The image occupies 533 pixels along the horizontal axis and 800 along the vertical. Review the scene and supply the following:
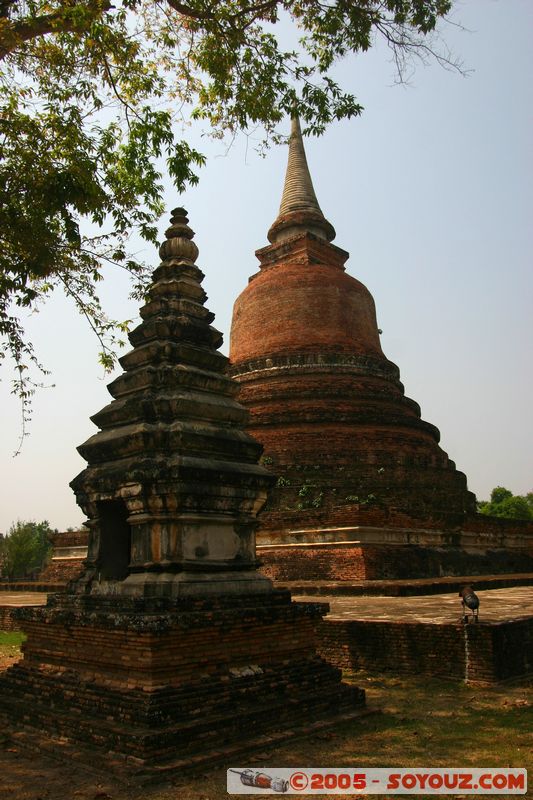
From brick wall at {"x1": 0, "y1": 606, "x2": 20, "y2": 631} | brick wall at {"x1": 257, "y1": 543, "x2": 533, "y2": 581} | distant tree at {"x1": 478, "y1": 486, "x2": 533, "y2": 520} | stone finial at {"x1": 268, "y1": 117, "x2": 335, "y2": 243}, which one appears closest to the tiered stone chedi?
brick wall at {"x1": 0, "y1": 606, "x2": 20, "y2": 631}

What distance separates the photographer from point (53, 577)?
67.0ft

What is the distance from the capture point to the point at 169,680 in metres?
5.19

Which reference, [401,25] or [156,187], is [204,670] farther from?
[401,25]

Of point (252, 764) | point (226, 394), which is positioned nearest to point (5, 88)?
point (226, 394)

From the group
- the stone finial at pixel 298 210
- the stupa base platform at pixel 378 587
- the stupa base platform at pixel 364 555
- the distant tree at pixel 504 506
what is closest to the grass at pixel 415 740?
the stupa base platform at pixel 378 587

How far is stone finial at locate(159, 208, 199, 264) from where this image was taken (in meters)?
7.53

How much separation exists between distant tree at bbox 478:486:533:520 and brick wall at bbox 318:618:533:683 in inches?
1677

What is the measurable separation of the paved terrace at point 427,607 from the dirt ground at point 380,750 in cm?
168

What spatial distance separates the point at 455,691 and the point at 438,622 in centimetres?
104

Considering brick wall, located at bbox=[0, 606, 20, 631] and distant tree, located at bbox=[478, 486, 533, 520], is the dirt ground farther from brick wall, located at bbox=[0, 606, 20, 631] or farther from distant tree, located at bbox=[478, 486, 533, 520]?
distant tree, located at bbox=[478, 486, 533, 520]

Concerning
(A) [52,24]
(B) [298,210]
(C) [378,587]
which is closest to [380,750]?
(C) [378,587]

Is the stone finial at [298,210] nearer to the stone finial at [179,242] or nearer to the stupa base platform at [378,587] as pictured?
the stupa base platform at [378,587]

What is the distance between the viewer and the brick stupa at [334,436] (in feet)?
49.4

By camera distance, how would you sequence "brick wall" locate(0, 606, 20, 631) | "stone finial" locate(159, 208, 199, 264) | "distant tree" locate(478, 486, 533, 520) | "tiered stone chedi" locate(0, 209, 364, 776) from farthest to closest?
"distant tree" locate(478, 486, 533, 520) → "brick wall" locate(0, 606, 20, 631) → "stone finial" locate(159, 208, 199, 264) → "tiered stone chedi" locate(0, 209, 364, 776)
